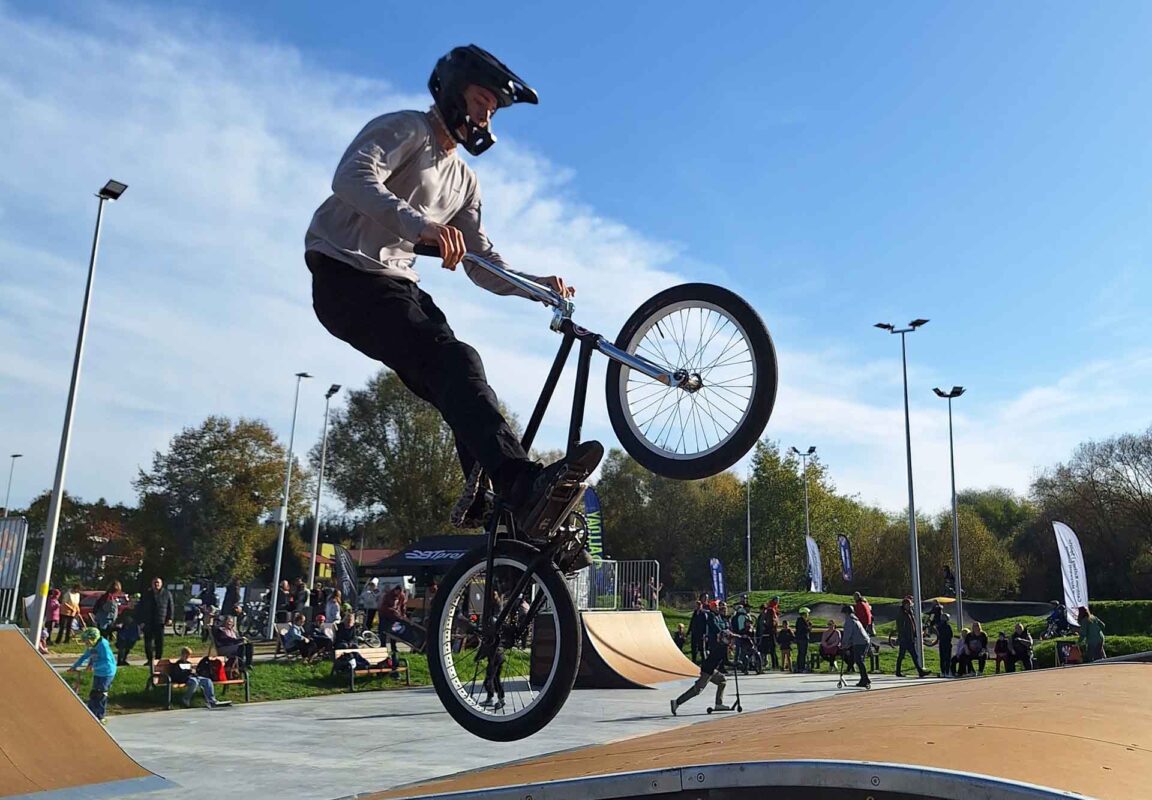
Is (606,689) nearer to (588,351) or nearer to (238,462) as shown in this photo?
(588,351)

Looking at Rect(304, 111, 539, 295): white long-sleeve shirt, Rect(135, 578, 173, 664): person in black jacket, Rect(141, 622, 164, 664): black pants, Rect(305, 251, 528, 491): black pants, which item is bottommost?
Rect(141, 622, 164, 664): black pants

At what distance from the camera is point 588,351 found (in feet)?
12.8

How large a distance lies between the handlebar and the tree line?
42.6m

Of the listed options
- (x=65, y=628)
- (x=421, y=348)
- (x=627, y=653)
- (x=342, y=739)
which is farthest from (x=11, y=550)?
(x=65, y=628)

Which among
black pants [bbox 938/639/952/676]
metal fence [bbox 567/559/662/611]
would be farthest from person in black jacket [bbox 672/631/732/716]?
black pants [bbox 938/639/952/676]

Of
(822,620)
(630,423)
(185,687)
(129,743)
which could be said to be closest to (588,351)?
(630,423)

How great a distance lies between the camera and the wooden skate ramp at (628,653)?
20.6 m

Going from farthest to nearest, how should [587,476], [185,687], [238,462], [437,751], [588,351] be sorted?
[238,462]
[185,687]
[437,751]
[588,351]
[587,476]

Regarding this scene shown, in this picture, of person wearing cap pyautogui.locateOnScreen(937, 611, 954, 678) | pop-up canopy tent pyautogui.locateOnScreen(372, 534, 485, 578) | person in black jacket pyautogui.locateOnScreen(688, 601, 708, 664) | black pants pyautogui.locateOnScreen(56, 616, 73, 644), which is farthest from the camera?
pop-up canopy tent pyautogui.locateOnScreen(372, 534, 485, 578)

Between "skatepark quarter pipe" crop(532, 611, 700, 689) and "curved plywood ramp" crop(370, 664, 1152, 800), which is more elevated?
"curved plywood ramp" crop(370, 664, 1152, 800)

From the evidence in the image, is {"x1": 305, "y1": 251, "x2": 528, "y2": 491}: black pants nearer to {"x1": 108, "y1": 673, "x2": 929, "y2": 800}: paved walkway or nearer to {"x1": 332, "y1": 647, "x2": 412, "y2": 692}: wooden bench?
{"x1": 108, "y1": 673, "x2": 929, "y2": 800}: paved walkway

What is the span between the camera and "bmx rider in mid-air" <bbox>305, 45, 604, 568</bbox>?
11.6 ft

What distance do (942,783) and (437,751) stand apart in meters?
10.7

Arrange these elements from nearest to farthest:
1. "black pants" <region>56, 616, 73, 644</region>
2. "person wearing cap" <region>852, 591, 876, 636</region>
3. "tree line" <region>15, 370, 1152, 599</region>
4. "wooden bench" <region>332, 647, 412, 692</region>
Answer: "wooden bench" <region>332, 647, 412, 692</region>
"person wearing cap" <region>852, 591, 876, 636</region>
"black pants" <region>56, 616, 73, 644</region>
"tree line" <region>15, 370, 1152, 599</region>
